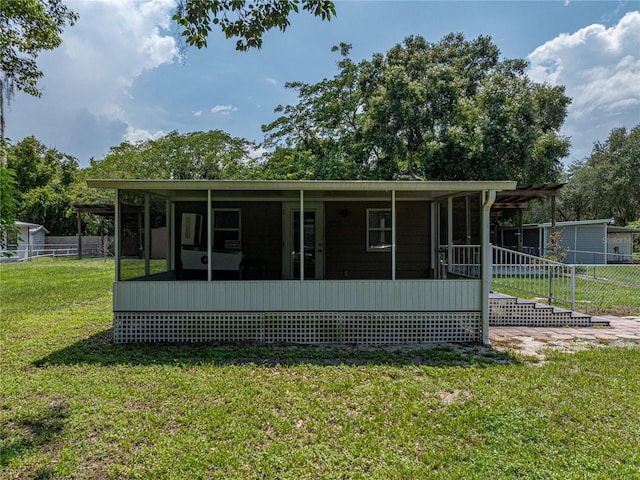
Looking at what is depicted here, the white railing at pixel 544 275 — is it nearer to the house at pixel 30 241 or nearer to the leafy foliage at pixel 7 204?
the leafy foliage at pixel 7 204

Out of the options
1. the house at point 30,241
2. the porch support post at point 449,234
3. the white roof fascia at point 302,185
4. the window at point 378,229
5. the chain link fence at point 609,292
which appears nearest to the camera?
the white roof fascia at point 302,185

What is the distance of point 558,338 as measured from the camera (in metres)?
6.00

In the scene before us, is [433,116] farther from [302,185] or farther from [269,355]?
[269,355]

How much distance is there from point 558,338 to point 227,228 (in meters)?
6.47

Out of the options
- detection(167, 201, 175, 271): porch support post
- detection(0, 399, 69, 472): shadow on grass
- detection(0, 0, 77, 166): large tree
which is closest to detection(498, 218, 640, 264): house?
detection(167, 201, 175, 271): porch support post

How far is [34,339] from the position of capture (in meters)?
5.75

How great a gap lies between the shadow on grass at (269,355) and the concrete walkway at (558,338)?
479mm

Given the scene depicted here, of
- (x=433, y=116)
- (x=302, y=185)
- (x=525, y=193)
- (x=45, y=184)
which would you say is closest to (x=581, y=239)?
(x=433, y=116)

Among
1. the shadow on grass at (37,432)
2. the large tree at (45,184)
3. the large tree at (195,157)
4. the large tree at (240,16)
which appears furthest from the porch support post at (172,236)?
the large tree at (45,184)

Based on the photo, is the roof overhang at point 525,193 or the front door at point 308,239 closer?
the front door at point 308,239

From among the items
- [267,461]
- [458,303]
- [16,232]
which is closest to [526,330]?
[458,303]

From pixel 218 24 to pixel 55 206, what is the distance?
31.6 meters

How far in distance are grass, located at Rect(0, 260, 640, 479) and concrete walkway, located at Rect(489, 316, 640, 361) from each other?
43 cm

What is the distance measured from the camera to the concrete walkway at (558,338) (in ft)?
18.0
